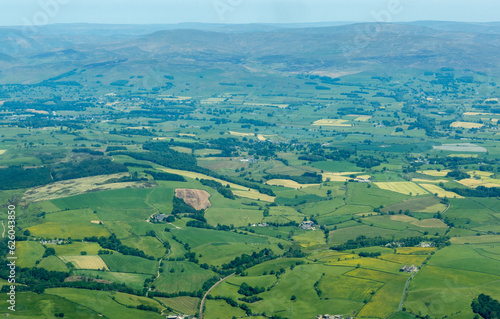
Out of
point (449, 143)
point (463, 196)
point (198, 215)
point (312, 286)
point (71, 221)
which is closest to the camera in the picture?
point (312, 286)

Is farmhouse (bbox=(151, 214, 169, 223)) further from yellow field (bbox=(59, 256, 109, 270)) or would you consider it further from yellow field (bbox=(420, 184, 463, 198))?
yellow field (bbox=(420, 184, 463, 198))

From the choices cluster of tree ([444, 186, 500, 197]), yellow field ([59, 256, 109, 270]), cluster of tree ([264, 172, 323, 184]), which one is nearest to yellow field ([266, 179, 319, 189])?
cluster of tree ([264, 172, 323, 184])

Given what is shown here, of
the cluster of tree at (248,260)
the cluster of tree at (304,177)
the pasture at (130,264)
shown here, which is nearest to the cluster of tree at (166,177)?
the cluster of tree at (304,177)

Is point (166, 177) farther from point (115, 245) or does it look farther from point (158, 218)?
point (115, 245)

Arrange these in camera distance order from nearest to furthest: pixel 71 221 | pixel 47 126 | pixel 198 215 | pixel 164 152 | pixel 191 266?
pixel 191 266 < pixel 71 221 < pixel 198 215 < pixel 164 152 < pixel 47 126

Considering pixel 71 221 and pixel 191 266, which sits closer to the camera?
pixel 191 266

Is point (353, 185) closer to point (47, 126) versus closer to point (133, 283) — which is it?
point (133, 283)

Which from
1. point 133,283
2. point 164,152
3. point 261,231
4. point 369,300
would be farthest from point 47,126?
point 369,300
